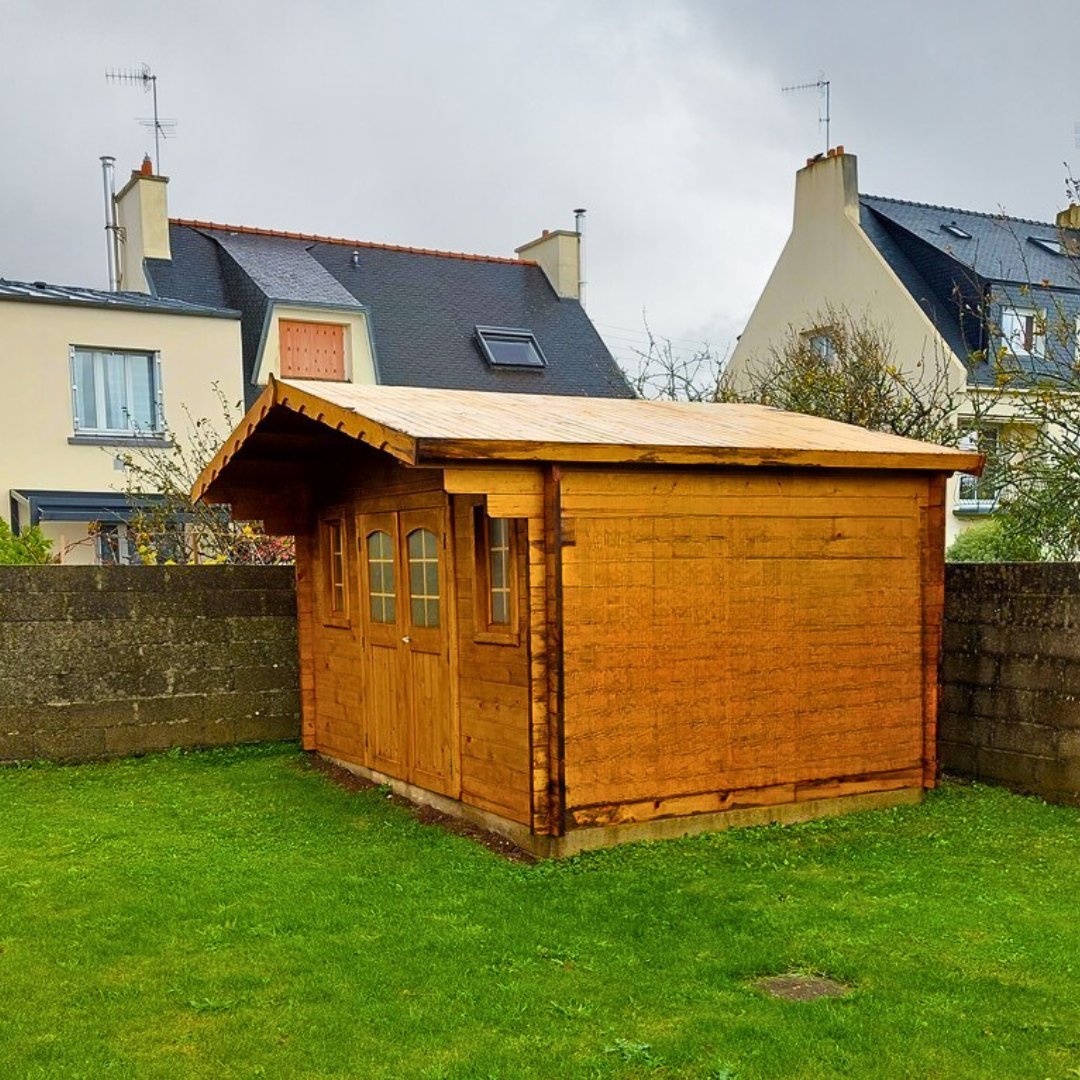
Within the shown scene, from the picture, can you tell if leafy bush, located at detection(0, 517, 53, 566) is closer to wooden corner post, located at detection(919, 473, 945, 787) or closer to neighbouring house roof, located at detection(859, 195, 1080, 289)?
wooden corner post, located at detection(919, 473, 945, 787)

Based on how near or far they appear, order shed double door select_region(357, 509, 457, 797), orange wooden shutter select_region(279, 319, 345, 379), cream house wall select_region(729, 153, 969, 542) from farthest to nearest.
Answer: cream house wall select_region(729, 153, 969, 542) → orange wooden shutter select_region(279, 319, 345, 379) → shed double door select_region(357, 509, 457, 797)

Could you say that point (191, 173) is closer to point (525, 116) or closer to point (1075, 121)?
point (525, 116)

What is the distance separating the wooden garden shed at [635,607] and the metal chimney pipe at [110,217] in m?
18.0

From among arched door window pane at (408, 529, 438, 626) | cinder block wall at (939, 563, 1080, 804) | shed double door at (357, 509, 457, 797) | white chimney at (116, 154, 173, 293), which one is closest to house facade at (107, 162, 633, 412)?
white chimney at (116, 154, 173, 293)

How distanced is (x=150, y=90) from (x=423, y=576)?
68.2 ft

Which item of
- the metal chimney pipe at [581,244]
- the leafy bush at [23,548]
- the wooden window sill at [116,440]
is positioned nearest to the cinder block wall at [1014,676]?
the leafy bush at [23,548]

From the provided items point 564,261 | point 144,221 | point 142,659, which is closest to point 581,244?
point 564,261

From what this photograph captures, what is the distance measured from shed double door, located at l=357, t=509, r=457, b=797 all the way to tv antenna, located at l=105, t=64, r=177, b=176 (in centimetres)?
1851

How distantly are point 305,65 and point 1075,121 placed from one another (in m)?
8.57

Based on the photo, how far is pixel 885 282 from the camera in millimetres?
23922

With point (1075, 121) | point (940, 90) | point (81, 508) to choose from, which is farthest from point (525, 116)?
point (81, 508)

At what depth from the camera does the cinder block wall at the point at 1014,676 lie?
756 centimetres

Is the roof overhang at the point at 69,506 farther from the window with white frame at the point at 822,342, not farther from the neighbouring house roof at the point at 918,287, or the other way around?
the neighbouring house roof at the point at 918,287

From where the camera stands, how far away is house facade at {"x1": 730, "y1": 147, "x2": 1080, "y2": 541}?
905 inches
